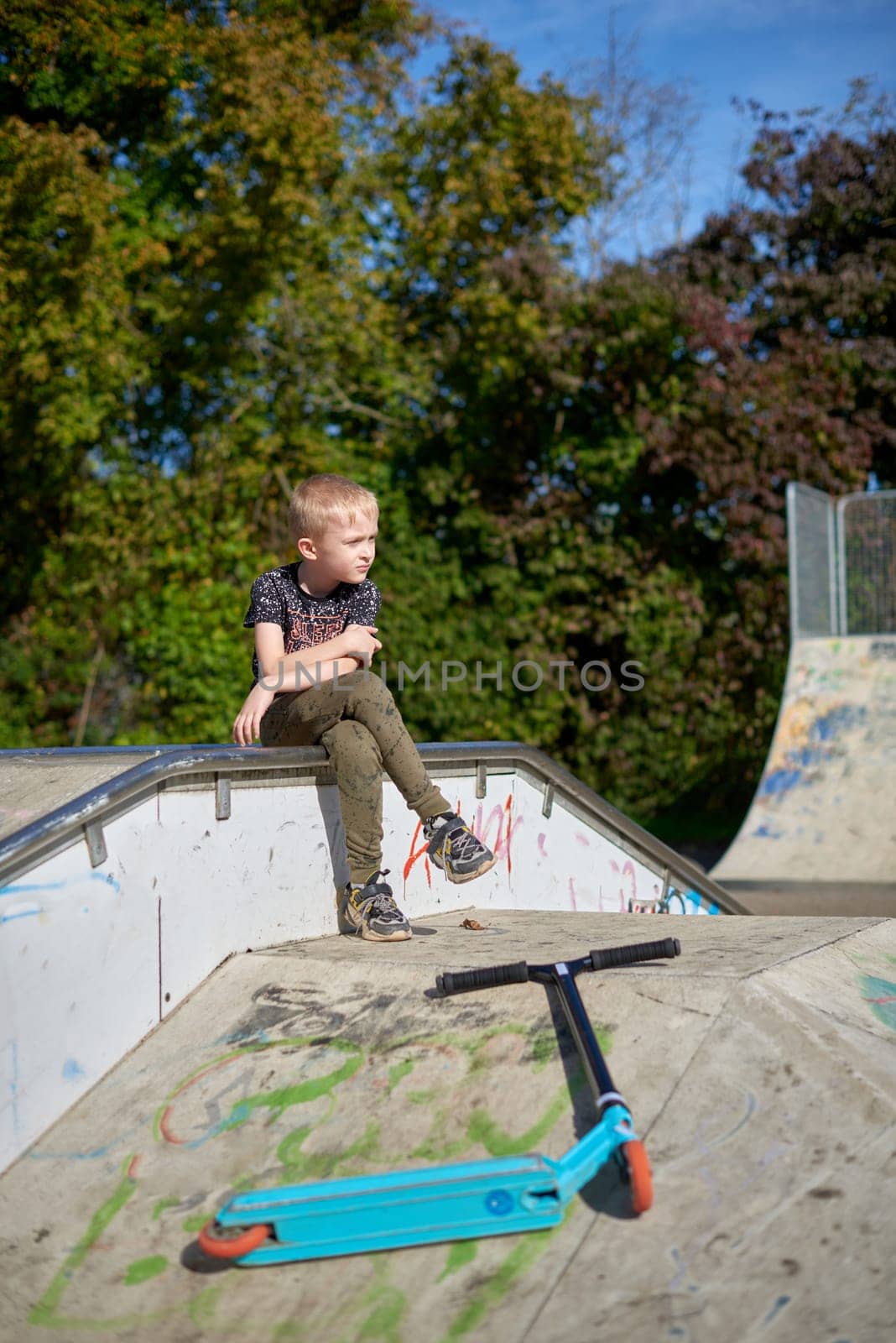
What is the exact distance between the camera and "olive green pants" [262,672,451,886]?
384 cm

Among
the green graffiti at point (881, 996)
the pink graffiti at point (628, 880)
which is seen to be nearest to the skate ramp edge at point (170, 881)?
the pink graffiti at point (628, 880)

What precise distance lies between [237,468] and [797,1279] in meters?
11.6

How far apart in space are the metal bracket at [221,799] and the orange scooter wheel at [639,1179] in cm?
179

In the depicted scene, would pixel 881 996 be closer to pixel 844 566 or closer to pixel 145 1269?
pixel 145 1269

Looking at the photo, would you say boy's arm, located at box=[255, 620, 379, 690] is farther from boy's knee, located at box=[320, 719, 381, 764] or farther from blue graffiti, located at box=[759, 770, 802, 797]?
blue graffiti, located at box=[759, 770, 802, 797]

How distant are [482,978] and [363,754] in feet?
3.47

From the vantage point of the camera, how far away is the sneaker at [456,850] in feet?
12.3

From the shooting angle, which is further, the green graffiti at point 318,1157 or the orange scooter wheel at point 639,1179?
the green graffiti at point 318,1157

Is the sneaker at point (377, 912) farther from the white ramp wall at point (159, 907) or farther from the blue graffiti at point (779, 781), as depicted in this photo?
the blue graffiti at point (779, 781)

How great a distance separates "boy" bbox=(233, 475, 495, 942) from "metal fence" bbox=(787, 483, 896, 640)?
7.94 m

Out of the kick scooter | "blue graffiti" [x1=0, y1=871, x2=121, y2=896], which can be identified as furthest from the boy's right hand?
the kick scooter

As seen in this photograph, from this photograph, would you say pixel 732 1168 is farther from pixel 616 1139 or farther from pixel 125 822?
pixel 125 822

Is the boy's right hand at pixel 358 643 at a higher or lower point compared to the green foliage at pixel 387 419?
lower

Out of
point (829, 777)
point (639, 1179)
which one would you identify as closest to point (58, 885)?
point (639, 1179)
